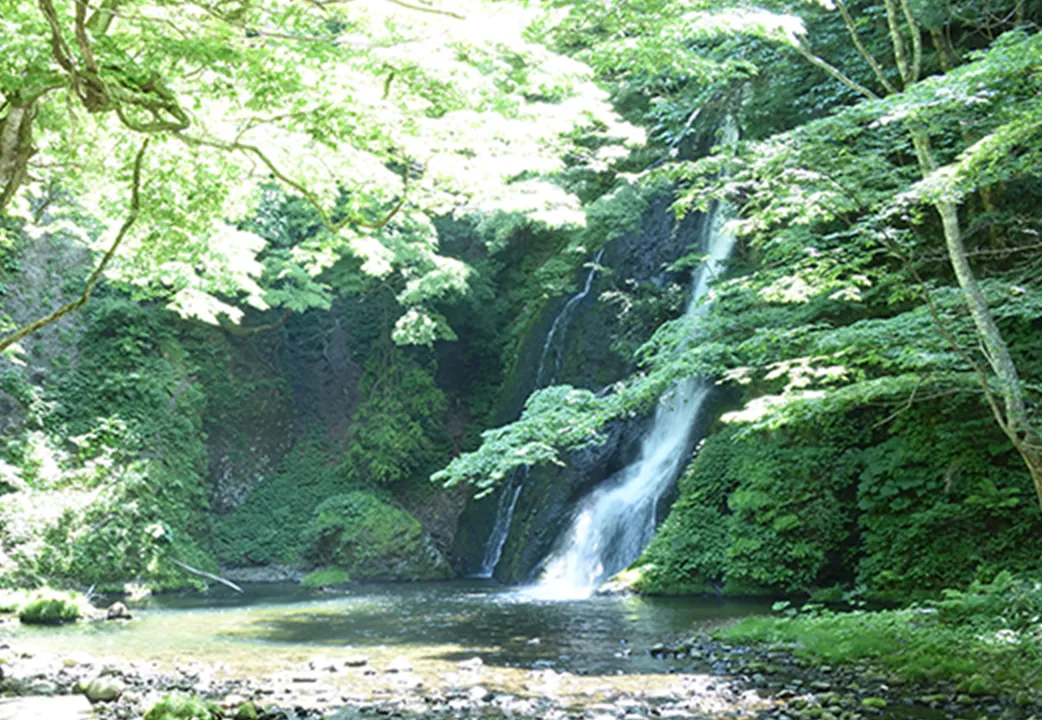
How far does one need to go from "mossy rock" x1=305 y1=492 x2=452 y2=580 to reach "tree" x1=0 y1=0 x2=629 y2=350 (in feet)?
34.9

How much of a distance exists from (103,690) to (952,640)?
20.4ft

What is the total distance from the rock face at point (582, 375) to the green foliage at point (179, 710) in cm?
1012

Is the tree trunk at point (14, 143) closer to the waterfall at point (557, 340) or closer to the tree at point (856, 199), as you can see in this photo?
the tree at point (856, 199)

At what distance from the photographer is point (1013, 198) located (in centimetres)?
927

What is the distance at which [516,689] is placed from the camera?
6223 millimetres

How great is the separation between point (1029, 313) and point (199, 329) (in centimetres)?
1691

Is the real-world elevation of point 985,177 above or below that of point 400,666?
above

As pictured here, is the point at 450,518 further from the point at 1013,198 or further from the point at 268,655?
the point at 1013,198

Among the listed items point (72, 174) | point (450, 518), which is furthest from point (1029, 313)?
point (450, 518)

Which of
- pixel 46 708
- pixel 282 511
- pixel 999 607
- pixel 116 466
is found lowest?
pixel 46 708

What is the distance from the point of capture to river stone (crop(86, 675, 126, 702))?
5.86m

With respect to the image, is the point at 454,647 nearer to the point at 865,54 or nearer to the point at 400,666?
the point at 400,666

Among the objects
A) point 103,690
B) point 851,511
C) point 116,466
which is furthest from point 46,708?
point 116,466

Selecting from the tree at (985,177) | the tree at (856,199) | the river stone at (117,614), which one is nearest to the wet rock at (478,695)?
the tree at (856,199)
